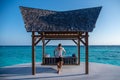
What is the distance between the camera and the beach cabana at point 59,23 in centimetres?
866

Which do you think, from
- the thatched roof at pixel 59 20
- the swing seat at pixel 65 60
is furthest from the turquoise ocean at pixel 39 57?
the thatched roof at pixel 59 20

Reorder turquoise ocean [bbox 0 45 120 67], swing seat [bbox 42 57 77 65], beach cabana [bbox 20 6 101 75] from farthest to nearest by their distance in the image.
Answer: turquoise ocean [bbox 0 45 120 67], swing seat [bbox 42 57 77 65], beach cabana [bbox 20 6 101 75]

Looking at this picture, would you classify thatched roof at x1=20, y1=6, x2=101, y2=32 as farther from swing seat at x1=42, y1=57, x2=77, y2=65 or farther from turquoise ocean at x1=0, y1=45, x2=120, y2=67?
turquoise ocean at x1=0, y1=45, x2=120, y2=67

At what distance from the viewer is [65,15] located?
993 centimetres

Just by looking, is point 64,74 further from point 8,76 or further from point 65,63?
point 65,63

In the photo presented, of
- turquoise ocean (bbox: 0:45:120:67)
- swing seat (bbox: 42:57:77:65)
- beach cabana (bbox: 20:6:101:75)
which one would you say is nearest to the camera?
beach cabana (bbox: 20:6:101:75)

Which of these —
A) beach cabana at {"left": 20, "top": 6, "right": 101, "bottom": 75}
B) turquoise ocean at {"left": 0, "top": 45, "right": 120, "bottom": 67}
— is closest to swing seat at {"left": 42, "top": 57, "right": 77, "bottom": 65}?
beach cabana at {"left": 20, "top": 6, "right": 101, "bottom": 75}

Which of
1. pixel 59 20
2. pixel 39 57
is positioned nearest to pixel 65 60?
pixel 59 20

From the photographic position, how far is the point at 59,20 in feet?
30.9

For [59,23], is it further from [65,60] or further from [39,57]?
[39,57]

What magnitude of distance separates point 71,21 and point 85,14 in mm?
701

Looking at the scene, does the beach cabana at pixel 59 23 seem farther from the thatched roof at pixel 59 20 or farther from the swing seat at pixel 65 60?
the swing seat at pixel 65 60

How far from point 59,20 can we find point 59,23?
0.29 meters

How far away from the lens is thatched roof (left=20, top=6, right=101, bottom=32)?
8.70 m
